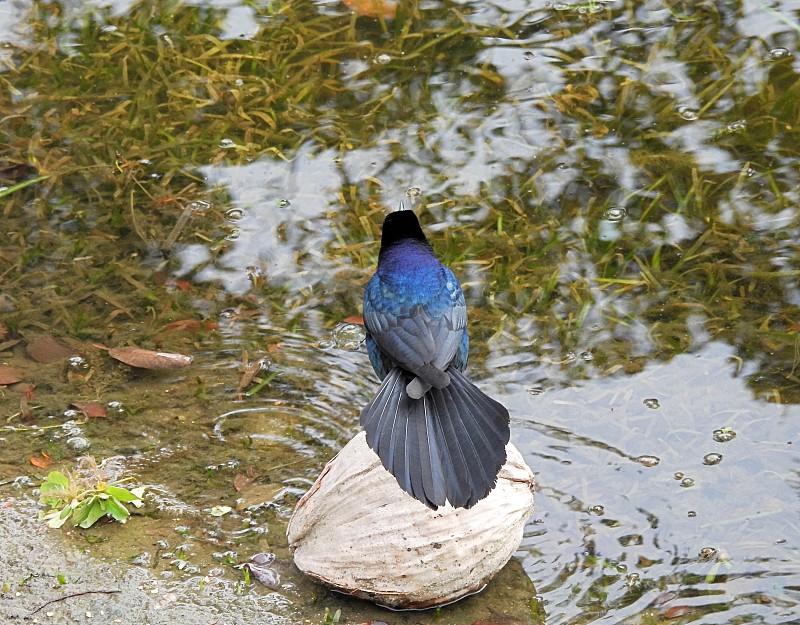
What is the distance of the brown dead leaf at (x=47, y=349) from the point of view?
15.3ft

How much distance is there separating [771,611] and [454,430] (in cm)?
117

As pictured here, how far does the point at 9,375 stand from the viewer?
14.8ft

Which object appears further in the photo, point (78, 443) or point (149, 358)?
point (149, 358)

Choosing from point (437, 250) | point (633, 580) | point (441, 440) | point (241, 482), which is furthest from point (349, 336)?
point (633, 580)

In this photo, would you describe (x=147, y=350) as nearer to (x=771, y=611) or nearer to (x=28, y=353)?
(x=28, y=353)

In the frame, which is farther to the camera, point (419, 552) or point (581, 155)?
point (581, 155)

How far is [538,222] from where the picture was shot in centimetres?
539

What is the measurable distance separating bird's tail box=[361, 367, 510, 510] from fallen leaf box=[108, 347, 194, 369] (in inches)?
52.0

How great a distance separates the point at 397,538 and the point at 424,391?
0.48 metres

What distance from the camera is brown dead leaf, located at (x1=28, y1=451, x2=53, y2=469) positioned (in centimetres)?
399

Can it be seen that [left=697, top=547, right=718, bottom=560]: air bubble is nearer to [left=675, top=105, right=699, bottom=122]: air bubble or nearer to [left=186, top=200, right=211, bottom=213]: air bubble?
[left=675, top=105, right=699, bottom=122]: air bubble

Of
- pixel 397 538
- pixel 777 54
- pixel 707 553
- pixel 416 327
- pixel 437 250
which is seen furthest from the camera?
pixel 777 54

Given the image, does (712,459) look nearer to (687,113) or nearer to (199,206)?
(687,113)

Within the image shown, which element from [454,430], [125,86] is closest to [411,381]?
[454,430]
